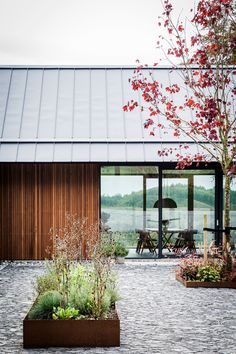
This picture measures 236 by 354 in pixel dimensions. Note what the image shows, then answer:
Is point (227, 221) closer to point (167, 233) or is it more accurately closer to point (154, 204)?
point (167, 233)

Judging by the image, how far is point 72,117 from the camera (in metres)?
15.6

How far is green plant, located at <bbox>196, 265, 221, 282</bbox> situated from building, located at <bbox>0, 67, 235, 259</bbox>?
3.62 meters

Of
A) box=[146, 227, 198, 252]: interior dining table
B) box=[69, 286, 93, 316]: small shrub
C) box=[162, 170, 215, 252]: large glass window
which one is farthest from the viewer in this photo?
box=[162, 170, 215, 252]: large glass window

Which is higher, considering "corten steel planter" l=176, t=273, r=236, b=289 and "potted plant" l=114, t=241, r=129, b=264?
"potted plant" l=114, t=241, r=129, b=264

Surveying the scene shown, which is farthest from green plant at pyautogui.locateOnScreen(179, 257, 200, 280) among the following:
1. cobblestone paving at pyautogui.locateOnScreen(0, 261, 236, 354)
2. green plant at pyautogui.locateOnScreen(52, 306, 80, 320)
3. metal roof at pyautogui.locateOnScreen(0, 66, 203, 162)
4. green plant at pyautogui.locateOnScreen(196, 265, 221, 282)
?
green plant at pyautogui.locateOnScreen(52, 306, 80, 320)

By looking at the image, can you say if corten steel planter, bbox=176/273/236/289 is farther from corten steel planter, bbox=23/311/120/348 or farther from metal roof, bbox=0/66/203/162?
corten steel planter, bbox=23/311/120/348

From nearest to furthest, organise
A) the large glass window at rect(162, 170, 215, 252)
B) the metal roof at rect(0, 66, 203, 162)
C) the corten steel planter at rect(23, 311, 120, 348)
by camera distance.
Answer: the corten steel planter at rect(23, 311, 120, 348) → the metal roof at rect(0, 66, 203, 162) → the large glass window at rect(162, 170, 215, 252)

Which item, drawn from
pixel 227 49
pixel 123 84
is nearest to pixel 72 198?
pixel 123 84

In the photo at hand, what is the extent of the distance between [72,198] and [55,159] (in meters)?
1.13

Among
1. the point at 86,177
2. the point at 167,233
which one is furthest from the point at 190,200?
the point at 86,177

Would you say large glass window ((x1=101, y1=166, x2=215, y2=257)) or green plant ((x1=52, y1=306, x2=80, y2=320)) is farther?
large glass window ((x1=101, y1=166, x2=215, y2=257))

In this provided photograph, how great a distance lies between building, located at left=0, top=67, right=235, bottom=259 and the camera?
14.5 m

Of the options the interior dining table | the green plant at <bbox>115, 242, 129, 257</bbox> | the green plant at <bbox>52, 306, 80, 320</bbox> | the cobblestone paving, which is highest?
the interior dining table

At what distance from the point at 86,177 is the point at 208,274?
15.8ft
